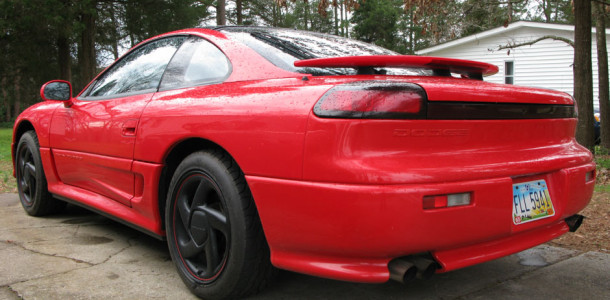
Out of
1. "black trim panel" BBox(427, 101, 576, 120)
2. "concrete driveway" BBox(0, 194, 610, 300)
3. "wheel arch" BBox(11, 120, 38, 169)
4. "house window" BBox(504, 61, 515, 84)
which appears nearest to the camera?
"black trim panel" BBox(427, 101, 576, 120)

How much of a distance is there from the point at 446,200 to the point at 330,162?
0.44 metres

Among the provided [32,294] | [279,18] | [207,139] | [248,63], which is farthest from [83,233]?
[279,18]

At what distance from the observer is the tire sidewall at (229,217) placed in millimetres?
2057

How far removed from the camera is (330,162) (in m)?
1.74

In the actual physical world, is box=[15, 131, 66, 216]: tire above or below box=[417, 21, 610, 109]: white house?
below

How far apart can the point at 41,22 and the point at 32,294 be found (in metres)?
13.6

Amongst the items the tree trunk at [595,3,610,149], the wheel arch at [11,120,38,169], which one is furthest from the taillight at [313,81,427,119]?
the tree trunk at [595,3,610,149]

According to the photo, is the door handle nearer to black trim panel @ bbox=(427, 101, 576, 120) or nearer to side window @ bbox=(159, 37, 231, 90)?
side window @ bbox=(159, 37, 231, 90)

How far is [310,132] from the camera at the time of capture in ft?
5.88

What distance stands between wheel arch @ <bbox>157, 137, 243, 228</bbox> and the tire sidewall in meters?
0.14

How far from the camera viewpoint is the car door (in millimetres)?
2801

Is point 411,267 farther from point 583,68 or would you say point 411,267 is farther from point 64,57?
point 64,57

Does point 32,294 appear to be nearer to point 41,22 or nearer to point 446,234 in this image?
point 446,234

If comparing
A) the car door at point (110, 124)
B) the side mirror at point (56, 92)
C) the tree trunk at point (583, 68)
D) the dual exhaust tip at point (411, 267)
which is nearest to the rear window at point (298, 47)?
the car door at point (110, 124)
